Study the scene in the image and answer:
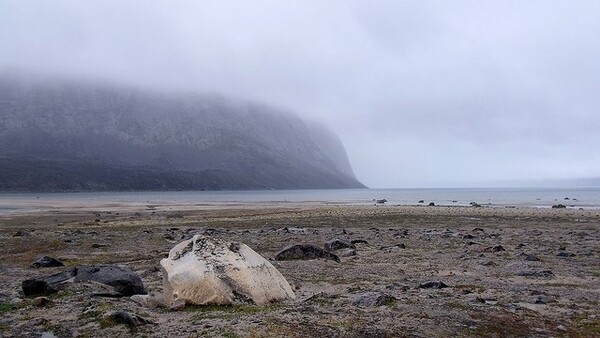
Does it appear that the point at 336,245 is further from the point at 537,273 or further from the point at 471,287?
the point at 471,287

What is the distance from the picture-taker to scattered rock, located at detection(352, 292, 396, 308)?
1089 cm

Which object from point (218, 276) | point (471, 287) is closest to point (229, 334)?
point (218, 276)

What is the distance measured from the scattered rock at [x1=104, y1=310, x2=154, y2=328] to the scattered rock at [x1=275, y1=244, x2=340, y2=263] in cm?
1004

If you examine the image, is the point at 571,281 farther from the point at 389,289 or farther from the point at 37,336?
the point at 37,336

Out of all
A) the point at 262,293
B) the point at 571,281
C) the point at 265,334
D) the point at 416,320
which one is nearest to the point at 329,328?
the point at 265,334

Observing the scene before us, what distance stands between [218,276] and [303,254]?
8.42 m

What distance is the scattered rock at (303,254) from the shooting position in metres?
19.2

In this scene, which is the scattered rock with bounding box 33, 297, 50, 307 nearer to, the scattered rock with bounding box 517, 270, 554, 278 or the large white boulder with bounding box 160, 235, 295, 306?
the large white boulder with bounding box 160, 235, 295, 306

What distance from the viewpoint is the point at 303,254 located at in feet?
63.4

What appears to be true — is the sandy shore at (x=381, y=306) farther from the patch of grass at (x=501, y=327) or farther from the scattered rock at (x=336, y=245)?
the scattered rock at (x=336, y=245)

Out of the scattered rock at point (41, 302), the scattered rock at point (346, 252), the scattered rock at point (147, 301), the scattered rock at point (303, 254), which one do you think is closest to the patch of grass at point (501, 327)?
the scattered rock at point (147, 301)

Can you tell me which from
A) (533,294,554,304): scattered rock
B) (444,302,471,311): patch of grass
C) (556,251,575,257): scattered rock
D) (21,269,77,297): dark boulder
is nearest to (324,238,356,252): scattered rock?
(556,251,575,257): scattered rock

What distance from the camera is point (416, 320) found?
9.70m

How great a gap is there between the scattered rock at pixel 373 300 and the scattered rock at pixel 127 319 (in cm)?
444
